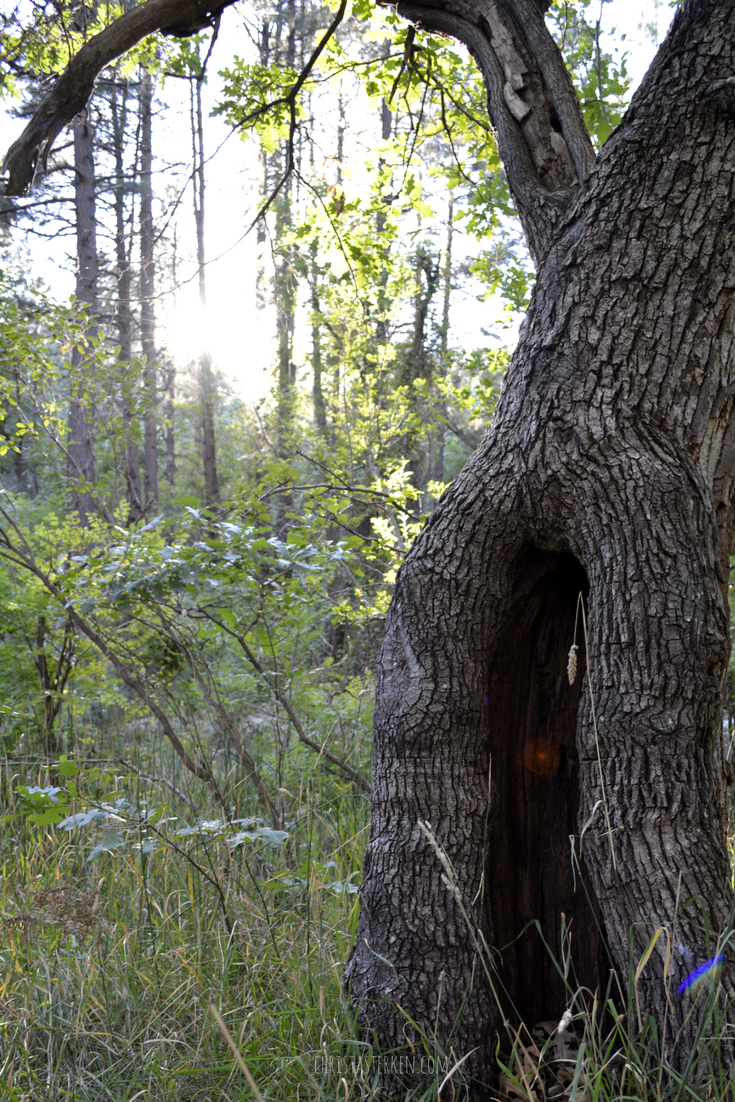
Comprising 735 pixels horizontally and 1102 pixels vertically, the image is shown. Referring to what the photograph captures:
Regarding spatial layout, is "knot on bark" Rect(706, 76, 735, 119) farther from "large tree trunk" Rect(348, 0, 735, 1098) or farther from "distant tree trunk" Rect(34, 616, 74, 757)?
"distant tree trunk" Rect(34, 616, 74, 757)

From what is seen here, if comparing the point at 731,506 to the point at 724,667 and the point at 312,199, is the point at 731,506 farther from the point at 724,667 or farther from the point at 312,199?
the point at 312,199

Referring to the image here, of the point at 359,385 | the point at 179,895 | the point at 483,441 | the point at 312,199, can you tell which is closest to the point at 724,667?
the point at 483,441

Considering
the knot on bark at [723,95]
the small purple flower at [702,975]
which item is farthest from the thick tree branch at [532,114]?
the small purple flower at [702,975]

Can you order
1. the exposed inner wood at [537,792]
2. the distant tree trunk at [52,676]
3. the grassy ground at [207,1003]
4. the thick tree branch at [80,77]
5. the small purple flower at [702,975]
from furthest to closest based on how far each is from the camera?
the distant tree trunk at [52,676]
the thick tree branch at [80,77]
the exposed inner wood at [537,792]
the grassy ground at [207,1003]
the small purple flower at [702,975]

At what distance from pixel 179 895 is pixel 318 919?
633mm

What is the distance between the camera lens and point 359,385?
877cm

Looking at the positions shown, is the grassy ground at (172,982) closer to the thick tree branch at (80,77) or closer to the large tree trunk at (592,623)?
the large tree trunk at (592,623)

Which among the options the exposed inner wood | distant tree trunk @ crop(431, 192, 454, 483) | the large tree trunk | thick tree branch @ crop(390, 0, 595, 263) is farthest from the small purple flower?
distant tree trunk @ crop(431, 192, 454, 483)

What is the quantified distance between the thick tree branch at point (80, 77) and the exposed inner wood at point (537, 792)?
2.62 meters

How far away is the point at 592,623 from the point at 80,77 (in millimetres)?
3030

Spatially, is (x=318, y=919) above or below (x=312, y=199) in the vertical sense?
below

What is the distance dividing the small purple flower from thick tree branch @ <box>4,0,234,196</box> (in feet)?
11.5

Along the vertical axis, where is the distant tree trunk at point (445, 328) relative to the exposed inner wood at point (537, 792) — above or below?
above

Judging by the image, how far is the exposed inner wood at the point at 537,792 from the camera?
207cm
